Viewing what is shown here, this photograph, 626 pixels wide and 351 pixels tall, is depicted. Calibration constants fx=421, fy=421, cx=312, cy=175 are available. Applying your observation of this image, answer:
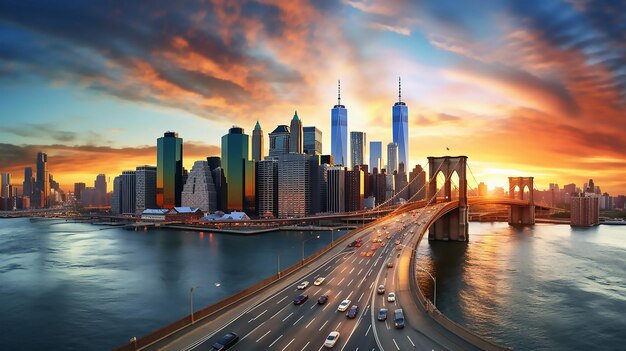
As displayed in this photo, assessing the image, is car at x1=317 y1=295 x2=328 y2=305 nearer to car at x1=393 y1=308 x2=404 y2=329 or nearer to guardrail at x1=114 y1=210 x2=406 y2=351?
car at x1=393 y1=308 x2=404 y2=329

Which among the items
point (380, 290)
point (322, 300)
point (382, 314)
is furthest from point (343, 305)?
point (380, 290)

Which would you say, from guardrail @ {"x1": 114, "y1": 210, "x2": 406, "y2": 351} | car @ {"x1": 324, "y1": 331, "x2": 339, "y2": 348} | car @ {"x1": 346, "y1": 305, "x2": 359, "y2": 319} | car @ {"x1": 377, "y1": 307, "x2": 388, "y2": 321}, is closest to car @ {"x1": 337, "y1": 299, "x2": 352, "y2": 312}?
car @ {"x1": 346, "y1": 305, "x2": 359, "y2": 319}

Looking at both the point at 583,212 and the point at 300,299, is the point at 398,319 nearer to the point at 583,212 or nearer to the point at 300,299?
the point at 300,299

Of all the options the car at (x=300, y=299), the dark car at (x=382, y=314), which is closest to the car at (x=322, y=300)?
the car at (x=300, y=299)

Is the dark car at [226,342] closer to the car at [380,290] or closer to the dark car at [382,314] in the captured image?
the dark car at [382,314]

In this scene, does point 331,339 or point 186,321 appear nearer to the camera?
point 331,339

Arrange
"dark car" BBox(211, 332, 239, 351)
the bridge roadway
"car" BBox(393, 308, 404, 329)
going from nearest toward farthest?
1. "dark car" BBox(211, 332, 239, 351)
2. the bridge roadway
3. "car" BBox(393, 308, 404, 329)
